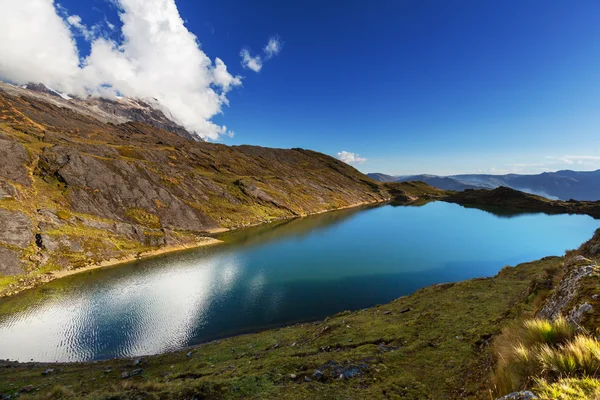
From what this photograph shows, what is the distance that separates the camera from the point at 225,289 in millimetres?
47438

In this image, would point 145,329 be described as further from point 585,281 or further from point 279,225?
point 279,225

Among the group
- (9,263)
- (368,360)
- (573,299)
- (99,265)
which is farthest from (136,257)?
(573,299)

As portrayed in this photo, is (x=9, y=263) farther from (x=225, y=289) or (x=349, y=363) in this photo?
(x=349, y=363)

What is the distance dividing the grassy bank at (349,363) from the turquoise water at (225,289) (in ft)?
25.5

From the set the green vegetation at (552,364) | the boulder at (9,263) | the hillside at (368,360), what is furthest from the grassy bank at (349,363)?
the boulder at (9,263)

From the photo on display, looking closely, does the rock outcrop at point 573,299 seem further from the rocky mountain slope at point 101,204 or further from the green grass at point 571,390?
the rocky mountain slope at point 101,204

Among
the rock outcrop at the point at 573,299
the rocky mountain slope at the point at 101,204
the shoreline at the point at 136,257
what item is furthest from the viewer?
the rocky mountain slope at the point at 101,204

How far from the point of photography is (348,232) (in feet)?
343

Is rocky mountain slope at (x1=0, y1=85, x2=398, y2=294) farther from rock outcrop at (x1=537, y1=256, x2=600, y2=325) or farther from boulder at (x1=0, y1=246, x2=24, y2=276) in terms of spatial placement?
rock outcrop at (x1=537, y1=256, x2=600, y2=325)

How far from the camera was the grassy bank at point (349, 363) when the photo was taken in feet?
38.3

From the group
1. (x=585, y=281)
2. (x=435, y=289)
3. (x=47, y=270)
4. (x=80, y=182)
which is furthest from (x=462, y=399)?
(x=80, y=182)

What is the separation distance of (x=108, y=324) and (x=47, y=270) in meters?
27.8

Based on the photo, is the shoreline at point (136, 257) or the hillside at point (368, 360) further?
the shoreline at point (136, 257)

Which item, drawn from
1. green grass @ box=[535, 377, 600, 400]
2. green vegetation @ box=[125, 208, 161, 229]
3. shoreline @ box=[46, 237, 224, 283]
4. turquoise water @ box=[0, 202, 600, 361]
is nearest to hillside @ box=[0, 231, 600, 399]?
green grass @ box=[535, 377, 600, 400]
